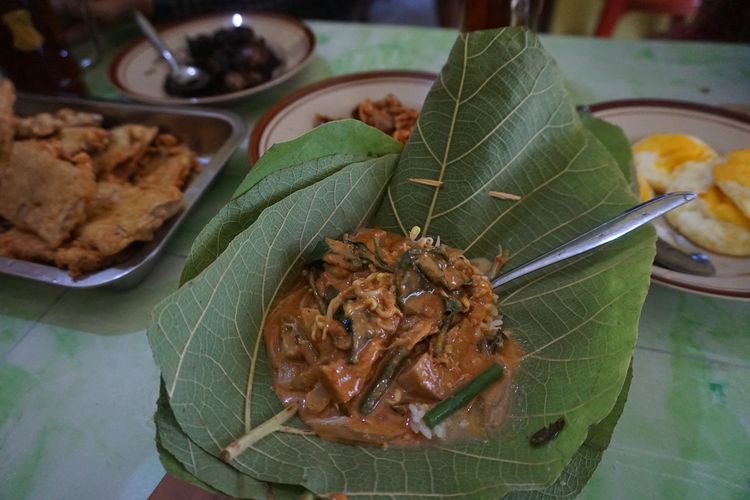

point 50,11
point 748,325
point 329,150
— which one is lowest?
point 748,325

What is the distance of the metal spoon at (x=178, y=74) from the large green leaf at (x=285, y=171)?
4.52ft

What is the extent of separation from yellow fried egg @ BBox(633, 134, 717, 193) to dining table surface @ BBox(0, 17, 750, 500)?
0.51m

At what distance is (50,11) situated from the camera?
2.34m

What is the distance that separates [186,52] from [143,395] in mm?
2052

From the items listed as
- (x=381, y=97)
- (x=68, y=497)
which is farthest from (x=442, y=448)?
(x=381, y=97)

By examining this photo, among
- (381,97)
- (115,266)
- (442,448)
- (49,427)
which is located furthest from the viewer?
(381,97)

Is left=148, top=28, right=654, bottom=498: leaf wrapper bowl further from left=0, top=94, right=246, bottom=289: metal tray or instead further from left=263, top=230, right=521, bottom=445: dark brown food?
left=0, top=94, right=246, bottom=289: metal tray

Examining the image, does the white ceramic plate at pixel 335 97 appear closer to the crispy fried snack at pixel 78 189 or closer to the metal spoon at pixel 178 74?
the crispy fried snack at pixel 78 189

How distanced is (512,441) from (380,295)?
17.4 inches

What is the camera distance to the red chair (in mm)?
3900

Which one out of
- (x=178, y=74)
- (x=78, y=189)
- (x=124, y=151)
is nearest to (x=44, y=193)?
(x=78, y=189)

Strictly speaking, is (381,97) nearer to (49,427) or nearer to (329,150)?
(329,150)

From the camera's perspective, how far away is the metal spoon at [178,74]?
8.34 ft

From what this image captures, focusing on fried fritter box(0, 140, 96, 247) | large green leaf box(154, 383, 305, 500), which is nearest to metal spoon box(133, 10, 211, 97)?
fried fritter box(0, 140, 96, 247)
